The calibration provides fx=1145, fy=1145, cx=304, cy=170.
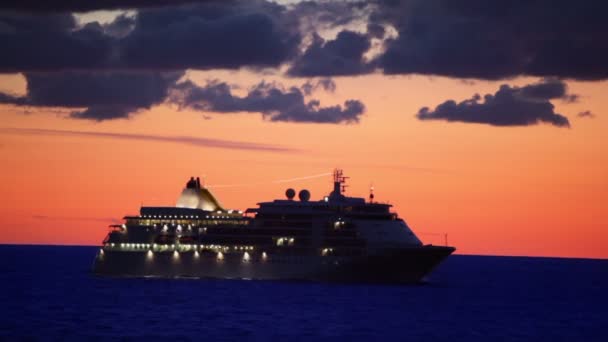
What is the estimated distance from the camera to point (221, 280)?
367 feet

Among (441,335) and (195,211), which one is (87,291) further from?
(441,335)

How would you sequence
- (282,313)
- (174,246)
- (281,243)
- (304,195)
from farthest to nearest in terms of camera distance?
(174,246), (304,195), (281,243), (282,313)

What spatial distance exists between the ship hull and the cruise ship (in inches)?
3.5

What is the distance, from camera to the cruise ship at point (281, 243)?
102500 mm

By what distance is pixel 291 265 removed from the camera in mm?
104250

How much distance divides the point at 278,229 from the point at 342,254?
21.0 feet

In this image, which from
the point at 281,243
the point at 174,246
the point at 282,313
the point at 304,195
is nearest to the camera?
the point at 282,313

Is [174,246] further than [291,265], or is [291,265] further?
[174,246]

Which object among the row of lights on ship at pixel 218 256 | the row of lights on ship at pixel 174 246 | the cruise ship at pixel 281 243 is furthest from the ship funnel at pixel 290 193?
the row of lights on ship at pixel 218 256

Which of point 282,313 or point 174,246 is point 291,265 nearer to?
point 174,246

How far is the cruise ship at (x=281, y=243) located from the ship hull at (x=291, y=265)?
3.5 inches

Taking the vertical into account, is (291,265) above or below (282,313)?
above

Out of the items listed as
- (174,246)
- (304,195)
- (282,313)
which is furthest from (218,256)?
(282,313)

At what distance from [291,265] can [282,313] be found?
1850 centimetres
